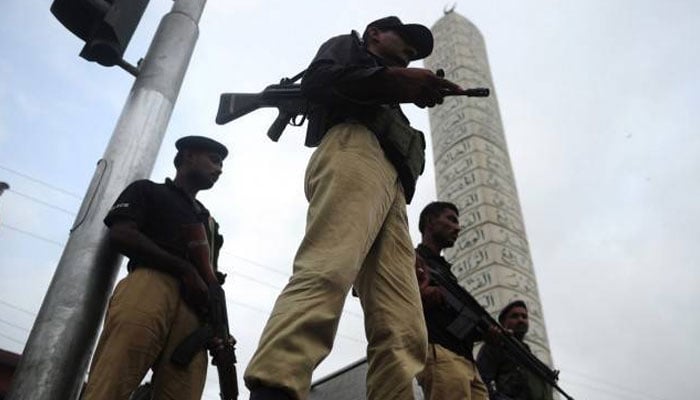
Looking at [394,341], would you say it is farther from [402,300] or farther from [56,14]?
[56,14]

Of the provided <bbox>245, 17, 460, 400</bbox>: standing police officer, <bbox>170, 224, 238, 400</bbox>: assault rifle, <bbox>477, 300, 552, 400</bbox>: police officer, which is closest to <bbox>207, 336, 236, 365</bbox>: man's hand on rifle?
<bbox>170, 224, 238, 400</bbox>: assault rifle

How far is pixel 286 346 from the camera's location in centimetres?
117

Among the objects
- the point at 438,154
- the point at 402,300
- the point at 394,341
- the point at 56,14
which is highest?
the point at 438,154

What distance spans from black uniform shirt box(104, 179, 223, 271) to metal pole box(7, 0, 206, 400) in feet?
0.15

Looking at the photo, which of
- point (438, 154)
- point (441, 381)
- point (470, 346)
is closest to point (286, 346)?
point (441, 381)

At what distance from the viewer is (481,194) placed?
9.32 metres

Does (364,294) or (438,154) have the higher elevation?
(438,154)

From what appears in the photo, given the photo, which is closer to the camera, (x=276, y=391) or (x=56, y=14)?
(x=276, y=391)

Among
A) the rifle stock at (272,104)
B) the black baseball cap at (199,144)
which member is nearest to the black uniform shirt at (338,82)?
the rifle stock at (272,104)

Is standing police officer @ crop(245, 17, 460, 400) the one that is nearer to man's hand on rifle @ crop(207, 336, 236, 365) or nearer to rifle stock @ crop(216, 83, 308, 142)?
rifle stock @ crop(216, 83, 308, 142)

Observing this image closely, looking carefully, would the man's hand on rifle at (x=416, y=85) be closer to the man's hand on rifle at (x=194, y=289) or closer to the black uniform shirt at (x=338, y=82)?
the black uniform shirt at (x=338, y=82)

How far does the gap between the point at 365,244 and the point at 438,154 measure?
964cm

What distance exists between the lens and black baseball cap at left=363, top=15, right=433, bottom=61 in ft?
6.96

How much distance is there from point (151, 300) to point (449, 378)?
1478 millimetres
